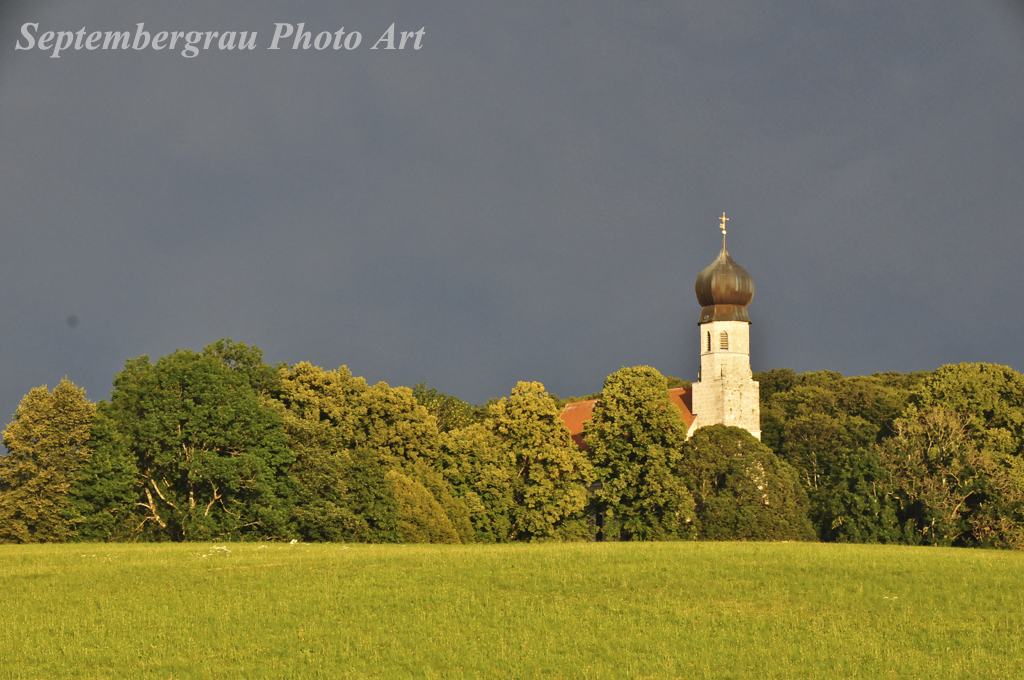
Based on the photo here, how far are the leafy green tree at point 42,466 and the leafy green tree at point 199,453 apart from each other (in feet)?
9.92

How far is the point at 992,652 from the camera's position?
80.1 feet

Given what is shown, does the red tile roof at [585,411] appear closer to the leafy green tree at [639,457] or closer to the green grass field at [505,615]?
the leafy green tree at [639,457]

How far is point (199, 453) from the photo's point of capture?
170 ft

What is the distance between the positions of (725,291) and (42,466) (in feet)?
162

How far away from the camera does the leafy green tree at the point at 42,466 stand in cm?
4762

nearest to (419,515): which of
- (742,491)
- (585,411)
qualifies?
(742,491)

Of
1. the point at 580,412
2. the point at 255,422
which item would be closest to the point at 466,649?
the point at 255,422

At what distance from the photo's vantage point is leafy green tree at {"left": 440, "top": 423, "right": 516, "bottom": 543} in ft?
197

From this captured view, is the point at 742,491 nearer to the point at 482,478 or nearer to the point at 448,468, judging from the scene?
the point at 482,478

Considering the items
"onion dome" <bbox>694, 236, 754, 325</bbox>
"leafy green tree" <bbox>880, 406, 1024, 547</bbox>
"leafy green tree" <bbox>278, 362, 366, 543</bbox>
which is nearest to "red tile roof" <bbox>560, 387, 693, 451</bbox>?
"onion dome" <bbox>694, 236, 754, 325</bbox>

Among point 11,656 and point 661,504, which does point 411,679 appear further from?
point 661,504

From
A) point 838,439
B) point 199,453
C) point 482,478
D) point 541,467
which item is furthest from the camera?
point 838,439

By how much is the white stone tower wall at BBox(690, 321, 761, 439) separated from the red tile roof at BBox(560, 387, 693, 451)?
2.07 m

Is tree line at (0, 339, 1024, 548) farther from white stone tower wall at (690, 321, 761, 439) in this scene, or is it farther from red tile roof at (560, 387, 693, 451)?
red tile roof at (560, 387, 693, 451)
